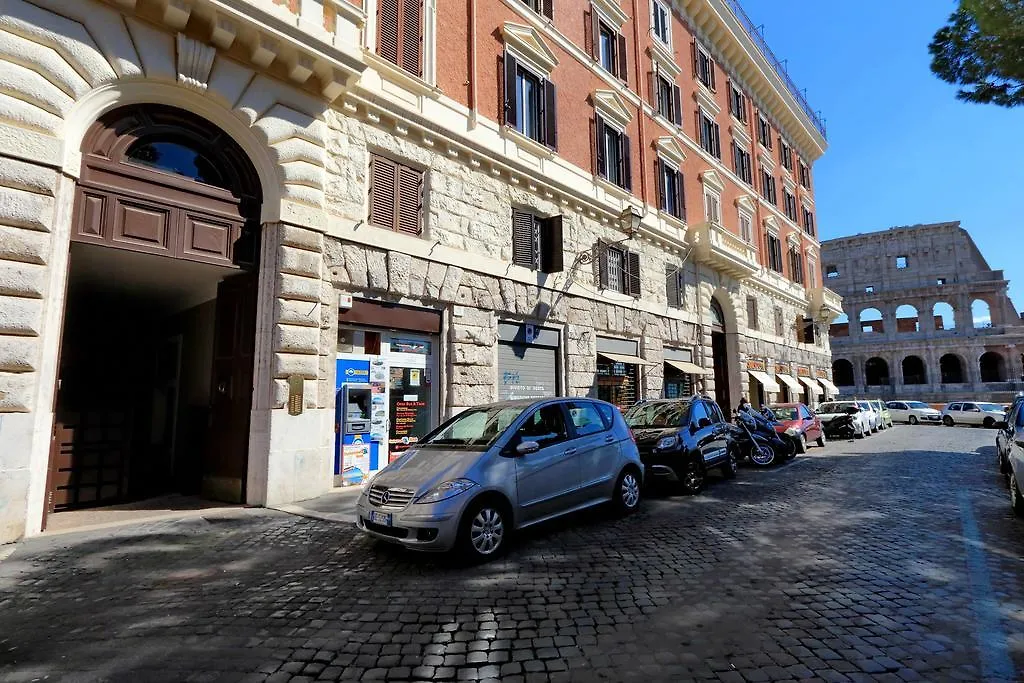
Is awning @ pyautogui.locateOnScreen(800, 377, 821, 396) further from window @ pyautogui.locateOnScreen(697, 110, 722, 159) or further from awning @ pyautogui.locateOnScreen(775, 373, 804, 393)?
window @ pyautogui.locateOnScreen(697, 110, 722, 159)

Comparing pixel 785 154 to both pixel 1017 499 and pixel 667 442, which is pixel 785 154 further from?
pixel 1017 499

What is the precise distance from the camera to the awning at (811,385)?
94.4 feet

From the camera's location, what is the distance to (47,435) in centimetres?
649

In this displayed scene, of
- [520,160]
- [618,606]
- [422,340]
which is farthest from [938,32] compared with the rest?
[618,606]

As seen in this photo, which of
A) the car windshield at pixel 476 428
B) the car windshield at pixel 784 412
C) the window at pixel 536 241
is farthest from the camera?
the car windshield at pixel 784 412

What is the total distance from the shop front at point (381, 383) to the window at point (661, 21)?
1573cm

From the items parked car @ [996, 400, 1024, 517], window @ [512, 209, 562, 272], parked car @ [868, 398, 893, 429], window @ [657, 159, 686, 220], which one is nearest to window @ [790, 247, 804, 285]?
parked car @ [868, 398, 893, 429]

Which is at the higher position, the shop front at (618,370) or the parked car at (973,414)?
the shop front at (618,370)

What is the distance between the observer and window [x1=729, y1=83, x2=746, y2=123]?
2527cm

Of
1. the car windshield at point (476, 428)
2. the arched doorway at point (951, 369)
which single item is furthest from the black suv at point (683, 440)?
the arched doorway at point (951, 369)

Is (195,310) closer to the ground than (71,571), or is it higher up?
higher up

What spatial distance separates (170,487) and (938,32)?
19.7 meters

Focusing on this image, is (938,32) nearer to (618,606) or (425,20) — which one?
(425,20)

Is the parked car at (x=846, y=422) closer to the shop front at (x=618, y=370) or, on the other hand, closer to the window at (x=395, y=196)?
the shop front at (x=618, y=370)
